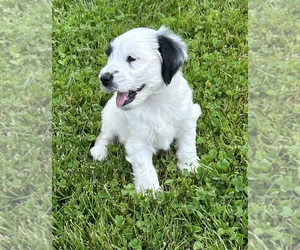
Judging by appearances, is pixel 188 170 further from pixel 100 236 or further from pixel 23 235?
pixel 23 235

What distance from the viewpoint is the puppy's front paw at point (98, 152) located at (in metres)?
3.21

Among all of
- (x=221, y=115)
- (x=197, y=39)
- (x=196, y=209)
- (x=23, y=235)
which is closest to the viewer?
(x=23, y=235)

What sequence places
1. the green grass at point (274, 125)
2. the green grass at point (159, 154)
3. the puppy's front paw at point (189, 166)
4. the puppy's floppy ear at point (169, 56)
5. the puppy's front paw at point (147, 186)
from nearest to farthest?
the green grass at point (274, 125), the green grass at point (159, 154), the puppy's floppy ear at point (169, 56), the puppy's front paw at point (147, 186), the puppy's front paw at point (189, 166)

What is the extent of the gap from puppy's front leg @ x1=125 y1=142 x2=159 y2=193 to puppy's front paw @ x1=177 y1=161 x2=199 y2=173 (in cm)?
20

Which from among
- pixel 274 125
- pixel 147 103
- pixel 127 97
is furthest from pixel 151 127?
pixel 274 125

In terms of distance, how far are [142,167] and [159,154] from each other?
1.02 ft

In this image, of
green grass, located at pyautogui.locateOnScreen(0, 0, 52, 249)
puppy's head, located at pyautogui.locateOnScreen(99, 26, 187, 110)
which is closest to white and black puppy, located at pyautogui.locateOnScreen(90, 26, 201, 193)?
puppy's head, located at pyautogui.locateOnScreen(99, 26, 187, 110)

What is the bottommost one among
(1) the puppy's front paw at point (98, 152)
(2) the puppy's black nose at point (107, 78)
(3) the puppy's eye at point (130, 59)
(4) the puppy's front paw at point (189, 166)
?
(1) the puppy's front paw at point (98, 152)

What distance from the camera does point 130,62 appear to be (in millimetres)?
2744

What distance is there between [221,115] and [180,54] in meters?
0.77

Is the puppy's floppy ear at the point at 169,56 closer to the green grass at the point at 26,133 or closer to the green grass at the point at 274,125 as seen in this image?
the green grass at the point at 274,125

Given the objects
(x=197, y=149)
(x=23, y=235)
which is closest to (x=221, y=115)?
(x=197, y=149)

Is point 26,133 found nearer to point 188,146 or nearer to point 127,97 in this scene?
point 127,97

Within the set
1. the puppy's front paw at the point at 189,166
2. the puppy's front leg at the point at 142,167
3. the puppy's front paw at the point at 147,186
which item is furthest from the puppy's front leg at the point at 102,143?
the puppy's front paw at the point at 189,166
